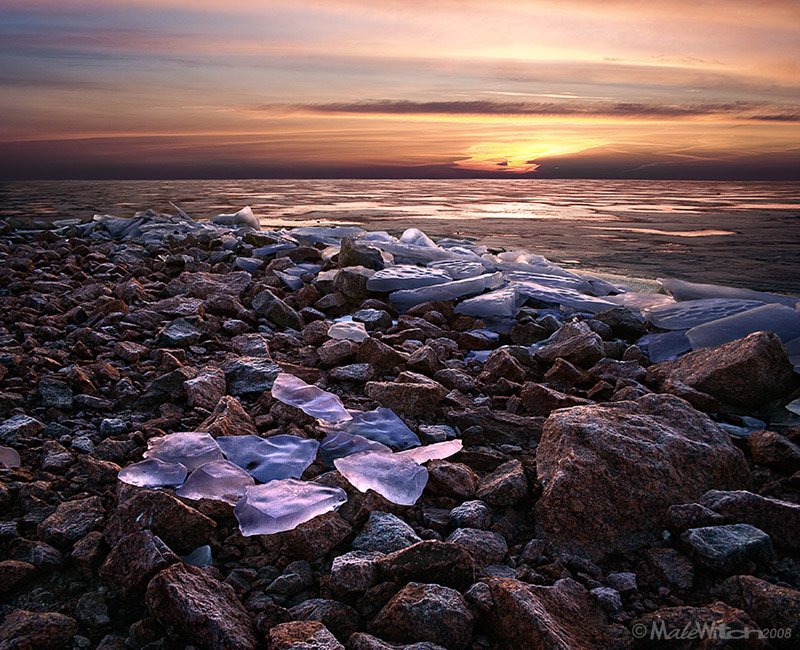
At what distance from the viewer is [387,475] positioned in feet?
5.01

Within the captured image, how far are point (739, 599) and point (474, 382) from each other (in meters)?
1.29

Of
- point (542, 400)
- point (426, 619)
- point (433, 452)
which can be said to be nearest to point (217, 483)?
point (433, 452)

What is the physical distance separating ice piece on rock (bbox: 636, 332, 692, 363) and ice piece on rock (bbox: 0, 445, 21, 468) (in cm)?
245

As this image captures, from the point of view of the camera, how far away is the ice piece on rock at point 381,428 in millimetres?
1855

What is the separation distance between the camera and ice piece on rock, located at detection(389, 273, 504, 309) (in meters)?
3.55

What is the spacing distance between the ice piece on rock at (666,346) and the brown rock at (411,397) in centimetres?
125

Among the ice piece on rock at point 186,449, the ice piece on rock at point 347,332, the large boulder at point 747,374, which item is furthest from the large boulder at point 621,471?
the ice piece on rock at point 347,332

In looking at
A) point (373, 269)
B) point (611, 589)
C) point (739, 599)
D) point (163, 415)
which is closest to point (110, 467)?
point (163, 415)

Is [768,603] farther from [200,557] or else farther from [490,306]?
[490,306]

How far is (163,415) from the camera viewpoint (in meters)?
1.98

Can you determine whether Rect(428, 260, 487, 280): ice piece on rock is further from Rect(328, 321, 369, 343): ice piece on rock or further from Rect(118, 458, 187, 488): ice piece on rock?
Rect(118, 458, 187, 488): ice piece on rock

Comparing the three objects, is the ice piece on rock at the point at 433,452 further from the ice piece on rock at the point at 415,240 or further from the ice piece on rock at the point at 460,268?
the ice piece on rock at the point at 415,240

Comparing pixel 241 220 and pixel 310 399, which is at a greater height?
pixel 241 220

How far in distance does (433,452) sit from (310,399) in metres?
0.51
